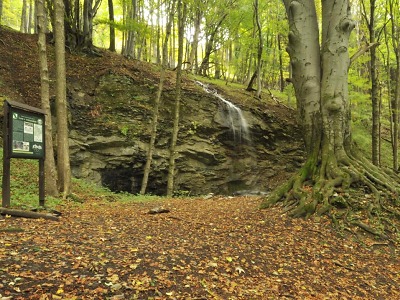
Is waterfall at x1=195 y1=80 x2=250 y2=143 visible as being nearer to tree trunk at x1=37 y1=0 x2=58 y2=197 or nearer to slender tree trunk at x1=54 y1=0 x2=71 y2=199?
slender tree trunk at x1=54 y1=0 x2=71 y2=199

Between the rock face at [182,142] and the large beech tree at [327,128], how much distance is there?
7.53 meters

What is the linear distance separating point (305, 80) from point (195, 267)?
5346 mm

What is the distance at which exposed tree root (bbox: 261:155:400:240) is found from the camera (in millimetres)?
5734

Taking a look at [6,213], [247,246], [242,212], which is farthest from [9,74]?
[247,246]

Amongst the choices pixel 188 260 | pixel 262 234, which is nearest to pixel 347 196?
pixel 262 234

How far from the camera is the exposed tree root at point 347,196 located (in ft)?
18.8

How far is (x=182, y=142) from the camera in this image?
1419cm

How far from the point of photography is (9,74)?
40.8 ft

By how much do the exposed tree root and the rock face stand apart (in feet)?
24.7

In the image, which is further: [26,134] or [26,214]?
[26,134]

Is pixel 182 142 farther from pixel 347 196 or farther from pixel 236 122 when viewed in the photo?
pixel 347 196

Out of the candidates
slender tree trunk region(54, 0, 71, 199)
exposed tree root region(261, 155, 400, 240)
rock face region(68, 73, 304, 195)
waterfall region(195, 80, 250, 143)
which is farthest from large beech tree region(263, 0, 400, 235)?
waterfall region(195, 80, 250, 143)

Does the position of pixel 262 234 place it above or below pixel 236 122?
below

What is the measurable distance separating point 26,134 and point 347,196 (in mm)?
6630
